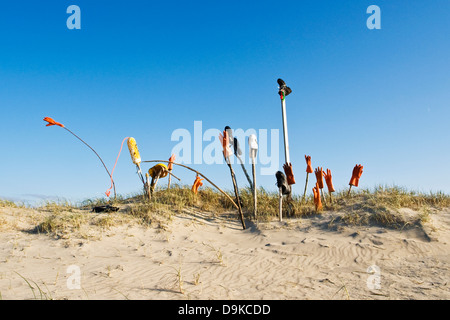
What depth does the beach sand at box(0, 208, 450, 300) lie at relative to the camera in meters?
3.90

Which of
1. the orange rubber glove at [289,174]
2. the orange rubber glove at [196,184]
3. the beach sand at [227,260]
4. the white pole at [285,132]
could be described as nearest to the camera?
the beach sand at [227,260]

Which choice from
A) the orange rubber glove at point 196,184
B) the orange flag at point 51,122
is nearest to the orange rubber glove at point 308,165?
the orange rubber glove at point 196,184

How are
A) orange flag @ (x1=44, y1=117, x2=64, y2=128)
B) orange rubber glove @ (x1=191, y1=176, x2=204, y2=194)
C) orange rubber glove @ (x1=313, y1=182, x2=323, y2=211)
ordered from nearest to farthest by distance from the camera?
orange flag @ (x1=44, y1=117, x2=64, y2=128), orange rubber glove @ (x1=313, y1=182, x2=323, y2=211), orange rubber glove @ (x1=191, y1=176, x2=204, y2=194)

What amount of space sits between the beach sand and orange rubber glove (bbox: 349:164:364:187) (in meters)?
0.91

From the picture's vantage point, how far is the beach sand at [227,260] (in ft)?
12.8

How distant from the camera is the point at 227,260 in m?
5.19

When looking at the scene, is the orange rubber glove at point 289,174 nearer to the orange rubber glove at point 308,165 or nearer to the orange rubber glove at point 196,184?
the orange rubber glove at point 308,165

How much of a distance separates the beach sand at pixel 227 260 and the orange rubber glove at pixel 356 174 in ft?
2.97

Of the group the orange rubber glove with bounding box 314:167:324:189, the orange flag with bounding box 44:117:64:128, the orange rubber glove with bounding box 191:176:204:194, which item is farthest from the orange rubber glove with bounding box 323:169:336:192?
the orange flag with bounding box 44:117:64:128

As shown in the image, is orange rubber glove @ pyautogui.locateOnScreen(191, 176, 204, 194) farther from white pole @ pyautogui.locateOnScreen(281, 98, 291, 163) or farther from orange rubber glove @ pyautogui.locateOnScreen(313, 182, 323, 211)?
orange rubber glove @ pyautogui.locateOnScreen(313, 182, 323, 211)

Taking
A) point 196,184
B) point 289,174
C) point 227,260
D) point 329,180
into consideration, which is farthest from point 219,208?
point 227,260

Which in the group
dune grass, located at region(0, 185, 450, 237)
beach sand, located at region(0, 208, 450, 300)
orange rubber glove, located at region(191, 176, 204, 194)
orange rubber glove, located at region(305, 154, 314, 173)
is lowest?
beach sand, located at region(0, 208, 450, 300)
